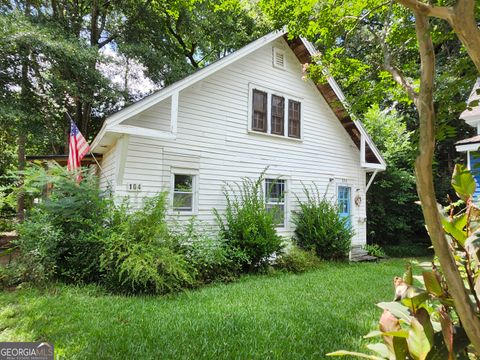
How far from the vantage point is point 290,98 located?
10.3m

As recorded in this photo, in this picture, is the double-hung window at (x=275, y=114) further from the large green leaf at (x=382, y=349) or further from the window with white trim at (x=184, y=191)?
the large green leaf at (x=382, y=349)

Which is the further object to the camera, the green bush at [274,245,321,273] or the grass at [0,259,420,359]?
the green bush at [274,245,321,273]

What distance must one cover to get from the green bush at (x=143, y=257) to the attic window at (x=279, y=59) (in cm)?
604

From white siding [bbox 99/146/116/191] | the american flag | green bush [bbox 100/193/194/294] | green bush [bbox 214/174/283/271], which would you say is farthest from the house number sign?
green bush [bbox 214/174/283/271]

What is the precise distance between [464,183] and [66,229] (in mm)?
6726

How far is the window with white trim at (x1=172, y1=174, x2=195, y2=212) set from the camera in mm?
8039

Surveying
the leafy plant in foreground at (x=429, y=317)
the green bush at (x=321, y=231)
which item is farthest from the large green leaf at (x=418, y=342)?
the green bush at (x=321, y=231)

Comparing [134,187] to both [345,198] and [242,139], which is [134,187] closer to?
[242,139]

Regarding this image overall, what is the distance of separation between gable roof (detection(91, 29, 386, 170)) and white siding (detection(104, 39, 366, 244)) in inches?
10.8

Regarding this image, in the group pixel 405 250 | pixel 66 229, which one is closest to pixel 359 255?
pixel 405 250

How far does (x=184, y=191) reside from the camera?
26.7ft

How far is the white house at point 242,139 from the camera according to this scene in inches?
293

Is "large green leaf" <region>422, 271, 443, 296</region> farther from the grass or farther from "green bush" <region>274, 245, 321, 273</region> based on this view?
"green bush" <region>274, 245, 321, 273</region>

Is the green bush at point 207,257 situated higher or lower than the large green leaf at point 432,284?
lower
